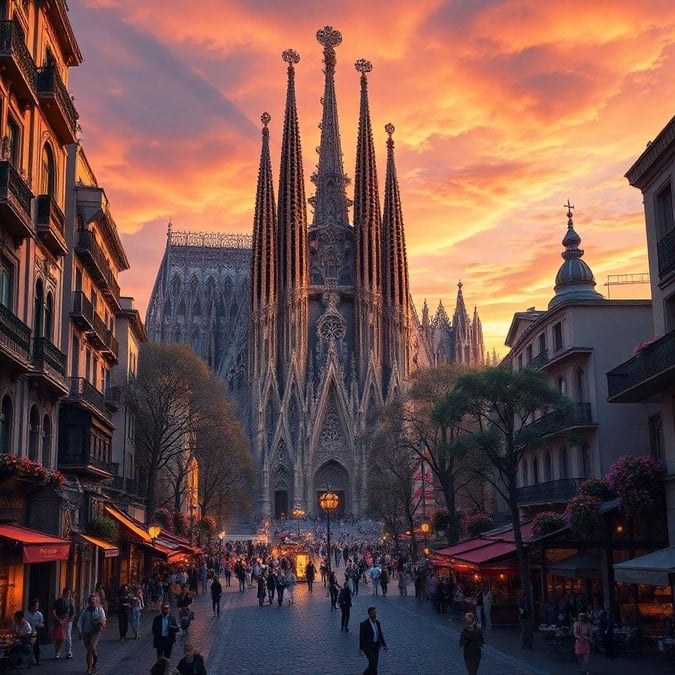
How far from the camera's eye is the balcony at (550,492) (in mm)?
35537

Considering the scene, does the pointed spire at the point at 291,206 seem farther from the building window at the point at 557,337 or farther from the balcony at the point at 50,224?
the balcony at the point at 50,224

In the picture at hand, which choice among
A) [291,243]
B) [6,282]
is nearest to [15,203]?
[6,282]

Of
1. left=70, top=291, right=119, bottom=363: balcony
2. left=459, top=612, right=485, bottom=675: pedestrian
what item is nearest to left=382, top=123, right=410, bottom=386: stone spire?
left=70, top=291, right=119, bottom=363: balcony

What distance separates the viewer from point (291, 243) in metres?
106

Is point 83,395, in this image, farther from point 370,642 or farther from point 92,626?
point 370,642

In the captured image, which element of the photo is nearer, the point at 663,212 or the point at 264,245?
the point at 663,212

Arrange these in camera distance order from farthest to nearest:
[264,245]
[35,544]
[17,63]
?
[264,245] → [17,63] → [35,544]

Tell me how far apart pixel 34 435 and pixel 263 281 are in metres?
80.9

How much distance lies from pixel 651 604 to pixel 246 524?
76.1 m

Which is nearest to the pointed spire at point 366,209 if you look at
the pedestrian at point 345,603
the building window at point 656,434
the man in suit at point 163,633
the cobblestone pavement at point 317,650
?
the cobblestone pavement at point 317,650

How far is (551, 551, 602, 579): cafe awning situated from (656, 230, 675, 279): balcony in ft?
28.2

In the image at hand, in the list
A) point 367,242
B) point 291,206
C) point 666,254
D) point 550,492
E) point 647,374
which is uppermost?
point 291,206

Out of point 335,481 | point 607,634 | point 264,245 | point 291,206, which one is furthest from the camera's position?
point 291,206

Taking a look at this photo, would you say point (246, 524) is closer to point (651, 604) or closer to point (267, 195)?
point (267, 195)
